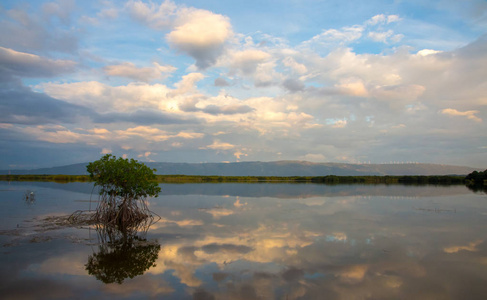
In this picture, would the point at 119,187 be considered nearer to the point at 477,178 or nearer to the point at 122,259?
the point at 122,259

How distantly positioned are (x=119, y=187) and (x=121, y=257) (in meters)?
11.3

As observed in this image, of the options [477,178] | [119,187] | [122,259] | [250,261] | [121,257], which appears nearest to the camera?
[250,261]

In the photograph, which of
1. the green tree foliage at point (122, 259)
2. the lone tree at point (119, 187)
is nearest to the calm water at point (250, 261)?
the green tree foliage at point (122, 259)

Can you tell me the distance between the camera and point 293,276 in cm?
1042

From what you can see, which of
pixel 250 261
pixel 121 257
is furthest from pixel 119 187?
pixel 250 261

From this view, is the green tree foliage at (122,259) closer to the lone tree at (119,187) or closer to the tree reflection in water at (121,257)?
the tree reflection in water at (121,257)

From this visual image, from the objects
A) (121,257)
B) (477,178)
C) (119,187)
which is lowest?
(121,257)

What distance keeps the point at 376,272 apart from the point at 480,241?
29.3 ft

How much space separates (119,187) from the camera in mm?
23031

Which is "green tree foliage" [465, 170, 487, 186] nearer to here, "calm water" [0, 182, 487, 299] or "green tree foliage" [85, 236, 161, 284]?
"calm water" [0, 182, 487, 299]

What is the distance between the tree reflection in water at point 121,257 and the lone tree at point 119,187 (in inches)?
146

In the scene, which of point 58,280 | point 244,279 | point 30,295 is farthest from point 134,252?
point 244,279

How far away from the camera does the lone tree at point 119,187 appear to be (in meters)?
21.8

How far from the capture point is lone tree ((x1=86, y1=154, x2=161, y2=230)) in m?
21.8
